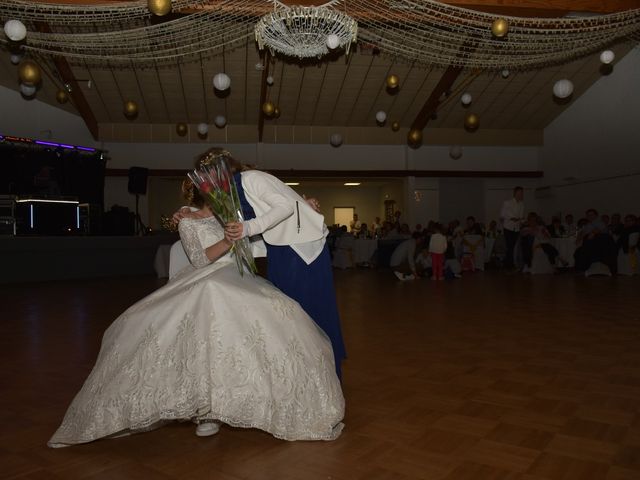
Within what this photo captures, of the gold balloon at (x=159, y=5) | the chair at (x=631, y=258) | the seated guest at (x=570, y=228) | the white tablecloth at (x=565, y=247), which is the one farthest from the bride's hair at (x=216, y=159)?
the seated guest at (x=570, y=228)

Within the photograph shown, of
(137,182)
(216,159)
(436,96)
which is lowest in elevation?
(216,159)

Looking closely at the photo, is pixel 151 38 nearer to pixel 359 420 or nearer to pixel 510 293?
pixel 510 293

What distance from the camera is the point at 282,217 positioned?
2.16 meters

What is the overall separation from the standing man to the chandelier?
421cm

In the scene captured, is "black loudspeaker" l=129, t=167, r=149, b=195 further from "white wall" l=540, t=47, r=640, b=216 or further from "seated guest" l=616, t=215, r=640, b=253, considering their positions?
"white wall" l=540, t=47, r=640, b=216

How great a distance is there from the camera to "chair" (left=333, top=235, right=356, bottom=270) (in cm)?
1204

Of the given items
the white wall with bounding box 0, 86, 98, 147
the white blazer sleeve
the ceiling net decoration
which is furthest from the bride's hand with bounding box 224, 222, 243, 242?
the white wall with bounding box 0, 86, 98, 147

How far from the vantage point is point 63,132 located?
12492 mm

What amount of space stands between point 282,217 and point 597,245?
826cm

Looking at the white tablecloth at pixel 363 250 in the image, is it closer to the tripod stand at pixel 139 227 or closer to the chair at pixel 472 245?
the chair at pixel 472 245

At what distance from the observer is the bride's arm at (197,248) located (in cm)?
216

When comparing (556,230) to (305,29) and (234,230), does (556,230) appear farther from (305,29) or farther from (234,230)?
(234,230)

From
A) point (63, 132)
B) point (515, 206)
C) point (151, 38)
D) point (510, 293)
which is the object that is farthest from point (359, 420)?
point (63, 132)

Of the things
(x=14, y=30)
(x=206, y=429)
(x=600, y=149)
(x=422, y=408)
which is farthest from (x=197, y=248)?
(x=600, y=149)
